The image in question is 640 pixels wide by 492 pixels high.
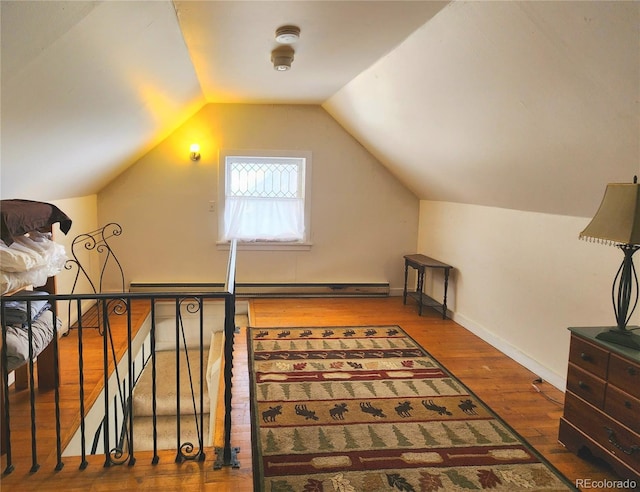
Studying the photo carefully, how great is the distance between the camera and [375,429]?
2512 mm

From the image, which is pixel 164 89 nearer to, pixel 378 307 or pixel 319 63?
pixel 319 63

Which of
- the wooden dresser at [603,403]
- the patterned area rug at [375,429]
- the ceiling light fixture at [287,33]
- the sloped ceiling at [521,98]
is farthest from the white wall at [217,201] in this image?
the wooden dresser at [603,403]

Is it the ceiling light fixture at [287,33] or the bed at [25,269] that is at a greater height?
the ceiling light fixture at [287,33]

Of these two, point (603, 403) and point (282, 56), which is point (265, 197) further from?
point (603, 403)

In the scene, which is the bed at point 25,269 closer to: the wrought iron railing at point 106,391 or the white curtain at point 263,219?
the wrought iron railing at point 106,391

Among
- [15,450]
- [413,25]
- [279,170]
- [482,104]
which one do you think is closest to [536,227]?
[482,104]

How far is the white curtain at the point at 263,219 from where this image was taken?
208 inches

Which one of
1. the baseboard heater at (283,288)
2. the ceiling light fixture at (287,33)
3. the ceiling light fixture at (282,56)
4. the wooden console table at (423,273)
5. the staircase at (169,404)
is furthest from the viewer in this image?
the baseboard heater at (283,288)

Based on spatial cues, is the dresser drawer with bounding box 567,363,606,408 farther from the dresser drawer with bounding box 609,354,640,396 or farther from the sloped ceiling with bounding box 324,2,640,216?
the sloped ceiling with bounding box 324,2,640,216

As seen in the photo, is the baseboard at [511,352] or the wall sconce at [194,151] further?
the wall sconce at [194,151]

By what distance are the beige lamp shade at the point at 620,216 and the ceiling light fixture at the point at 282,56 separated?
2.22m

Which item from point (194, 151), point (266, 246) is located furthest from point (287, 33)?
point (266, 246)

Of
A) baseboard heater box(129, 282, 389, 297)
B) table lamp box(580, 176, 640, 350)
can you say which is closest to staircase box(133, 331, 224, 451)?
baseboard heater box(129, 282, 389, 297)

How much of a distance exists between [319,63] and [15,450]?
3.19 meters
